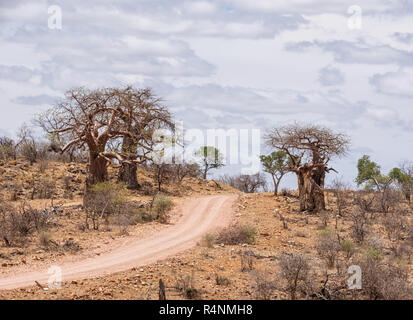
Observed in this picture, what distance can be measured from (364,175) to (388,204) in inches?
673

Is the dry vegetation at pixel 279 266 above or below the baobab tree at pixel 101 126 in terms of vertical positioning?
below

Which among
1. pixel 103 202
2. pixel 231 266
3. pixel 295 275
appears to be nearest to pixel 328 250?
pixel 231 266

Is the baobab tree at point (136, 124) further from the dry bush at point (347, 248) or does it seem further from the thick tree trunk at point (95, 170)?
the dry bush at point (347, 248)

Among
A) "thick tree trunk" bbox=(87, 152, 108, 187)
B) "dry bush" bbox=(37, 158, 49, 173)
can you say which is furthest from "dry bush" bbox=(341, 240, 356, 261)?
"dry bush" bbox=(37, 158, 49, 173)

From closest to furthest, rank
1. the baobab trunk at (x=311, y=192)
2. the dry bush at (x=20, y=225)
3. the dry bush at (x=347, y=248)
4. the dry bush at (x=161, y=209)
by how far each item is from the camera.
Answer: the dry bush at (x=347, y=248), the dry bush at (x=20, y=225), the dry bush at (x=161, y=209), the baobab trunk at (x=311, y=192)

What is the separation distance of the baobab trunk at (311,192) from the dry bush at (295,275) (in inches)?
500

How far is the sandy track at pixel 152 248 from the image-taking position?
1557 cm

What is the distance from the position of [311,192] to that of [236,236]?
8.00m

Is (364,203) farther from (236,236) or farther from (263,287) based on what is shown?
(263,287)

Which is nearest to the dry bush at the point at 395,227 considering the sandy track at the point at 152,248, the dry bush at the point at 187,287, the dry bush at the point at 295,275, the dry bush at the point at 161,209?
the sandy track at the point at 152,248

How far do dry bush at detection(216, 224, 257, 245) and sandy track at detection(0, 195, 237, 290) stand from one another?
90cm

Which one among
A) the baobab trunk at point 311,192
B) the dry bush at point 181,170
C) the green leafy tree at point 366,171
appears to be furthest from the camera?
the green leafy tree at point 366,171

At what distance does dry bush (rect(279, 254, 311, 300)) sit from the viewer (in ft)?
48.1
